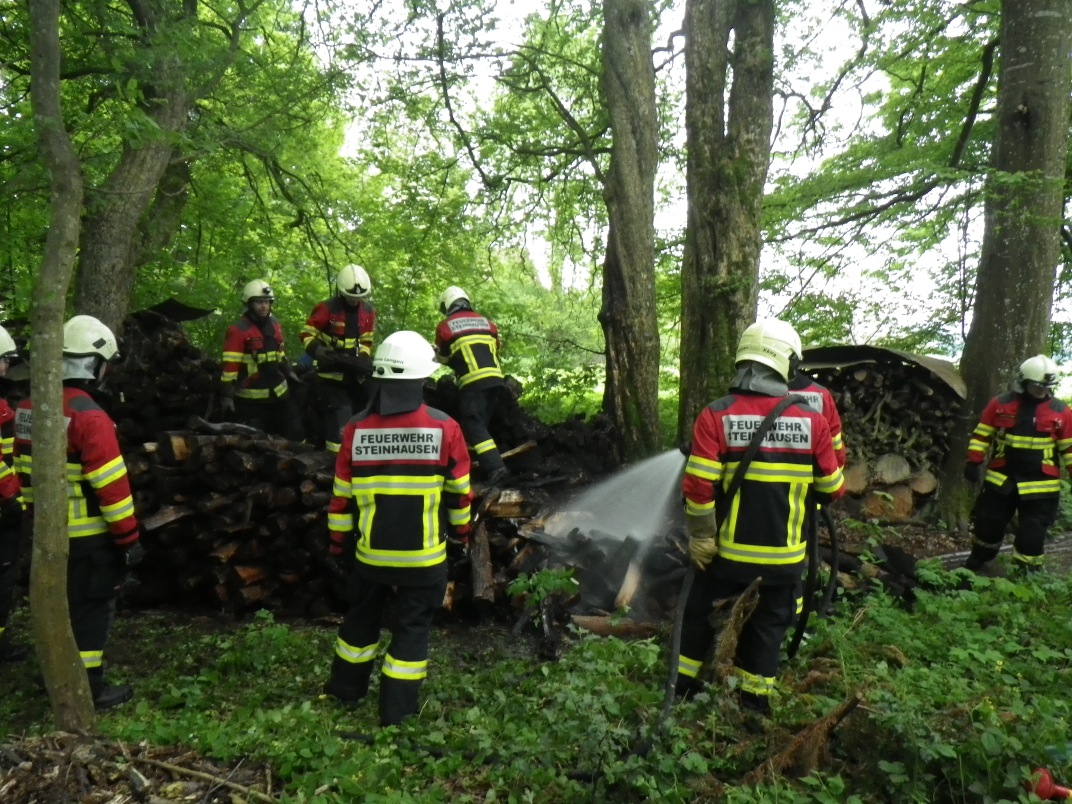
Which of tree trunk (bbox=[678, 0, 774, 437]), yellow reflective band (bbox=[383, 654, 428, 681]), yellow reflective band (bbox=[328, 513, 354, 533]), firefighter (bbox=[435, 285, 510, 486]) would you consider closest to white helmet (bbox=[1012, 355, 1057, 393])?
tree trunk (bbox=[678, 0, 774, 437])

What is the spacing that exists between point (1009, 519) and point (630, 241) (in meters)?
4.74

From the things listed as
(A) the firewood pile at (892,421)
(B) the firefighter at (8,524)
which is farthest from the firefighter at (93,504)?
(A) the firewood pile at (892,421)

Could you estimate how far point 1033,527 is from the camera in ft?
22.9

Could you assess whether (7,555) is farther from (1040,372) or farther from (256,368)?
(1040,372)

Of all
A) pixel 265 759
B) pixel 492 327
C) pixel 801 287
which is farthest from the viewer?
pixel 801 287

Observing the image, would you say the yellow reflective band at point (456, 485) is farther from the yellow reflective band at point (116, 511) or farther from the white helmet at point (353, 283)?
the white helmet at point (353, 283)

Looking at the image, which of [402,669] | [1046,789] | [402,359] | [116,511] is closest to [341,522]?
[402,669]

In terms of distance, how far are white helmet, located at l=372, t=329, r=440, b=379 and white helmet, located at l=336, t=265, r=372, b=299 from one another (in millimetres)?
3692

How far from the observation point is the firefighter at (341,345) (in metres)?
7.72

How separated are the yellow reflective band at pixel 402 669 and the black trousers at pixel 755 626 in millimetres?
1569

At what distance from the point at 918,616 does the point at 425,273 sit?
8.65 meters

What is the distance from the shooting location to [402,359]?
4328 mm

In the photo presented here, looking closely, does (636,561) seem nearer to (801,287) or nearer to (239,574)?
(239,574)

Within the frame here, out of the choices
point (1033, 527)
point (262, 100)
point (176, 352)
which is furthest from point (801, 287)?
point (176, 352)
